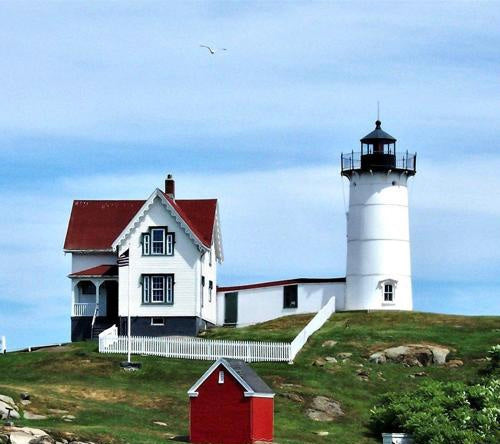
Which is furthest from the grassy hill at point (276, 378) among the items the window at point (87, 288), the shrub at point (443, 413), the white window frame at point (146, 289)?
the window at point (87, 288)

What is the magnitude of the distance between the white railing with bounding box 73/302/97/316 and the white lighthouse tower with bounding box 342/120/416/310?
1488 cm

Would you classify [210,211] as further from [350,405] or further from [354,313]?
[350,405]

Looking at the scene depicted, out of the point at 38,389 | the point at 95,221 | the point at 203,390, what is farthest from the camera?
the point at 95,221

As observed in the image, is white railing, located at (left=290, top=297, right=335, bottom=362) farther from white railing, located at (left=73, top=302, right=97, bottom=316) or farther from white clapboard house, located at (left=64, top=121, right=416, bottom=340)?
white railing, located at (left=73, top=302, right=97, bottom=316)

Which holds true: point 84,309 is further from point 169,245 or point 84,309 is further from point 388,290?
point 388,290

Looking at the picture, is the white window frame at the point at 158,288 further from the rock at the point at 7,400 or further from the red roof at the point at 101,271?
the rock at the point at 7,400

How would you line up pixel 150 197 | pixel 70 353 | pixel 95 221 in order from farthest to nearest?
1. pixel 95 221
2. pixel 150 197
3. pixel 70 353

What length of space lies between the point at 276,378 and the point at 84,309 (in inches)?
763

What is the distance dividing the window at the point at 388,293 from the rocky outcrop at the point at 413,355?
12277 millimetres

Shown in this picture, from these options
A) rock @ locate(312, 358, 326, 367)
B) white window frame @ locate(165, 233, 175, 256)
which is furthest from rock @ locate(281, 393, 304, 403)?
white window frame @ locate(165, 233, 175, 256)

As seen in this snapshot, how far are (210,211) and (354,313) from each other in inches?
401

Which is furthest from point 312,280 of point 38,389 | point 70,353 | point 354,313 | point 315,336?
point 38,389

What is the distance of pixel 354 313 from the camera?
83.6 m

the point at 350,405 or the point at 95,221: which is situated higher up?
the point at 95,221
